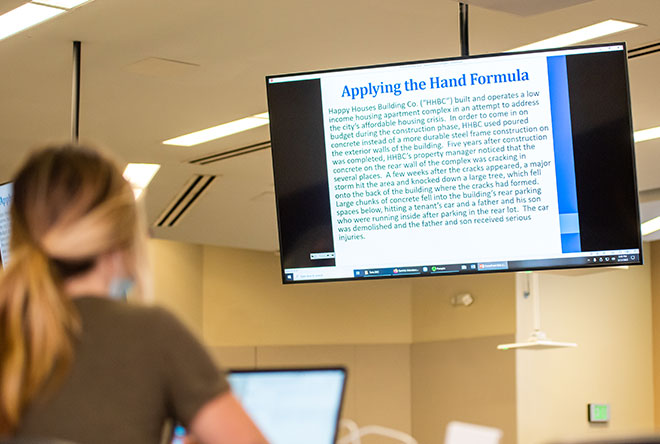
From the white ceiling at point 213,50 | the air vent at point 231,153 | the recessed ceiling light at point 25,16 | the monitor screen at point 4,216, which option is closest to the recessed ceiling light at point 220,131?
the white ceiling at point 213,50

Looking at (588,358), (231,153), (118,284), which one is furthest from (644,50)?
(588,358)

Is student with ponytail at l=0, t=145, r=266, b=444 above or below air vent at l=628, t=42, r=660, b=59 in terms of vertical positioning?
below

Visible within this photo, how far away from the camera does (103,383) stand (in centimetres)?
157

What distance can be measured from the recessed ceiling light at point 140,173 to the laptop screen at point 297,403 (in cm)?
474

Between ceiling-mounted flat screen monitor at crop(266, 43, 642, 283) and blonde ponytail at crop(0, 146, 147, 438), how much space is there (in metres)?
1.56

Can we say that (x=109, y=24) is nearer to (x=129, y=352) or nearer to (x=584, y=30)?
(x=584, y=30)

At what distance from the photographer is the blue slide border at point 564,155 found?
9.96 ft

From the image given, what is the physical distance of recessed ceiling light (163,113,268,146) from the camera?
5.73m

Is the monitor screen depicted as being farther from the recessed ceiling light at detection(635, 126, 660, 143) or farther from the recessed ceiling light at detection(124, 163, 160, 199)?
the recessed ceiling light at detection(635, 126, 660, 143)

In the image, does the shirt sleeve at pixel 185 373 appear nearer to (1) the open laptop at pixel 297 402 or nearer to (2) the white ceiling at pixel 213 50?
(1) the open laptop at pixel 297 402

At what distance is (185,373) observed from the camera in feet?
5.15

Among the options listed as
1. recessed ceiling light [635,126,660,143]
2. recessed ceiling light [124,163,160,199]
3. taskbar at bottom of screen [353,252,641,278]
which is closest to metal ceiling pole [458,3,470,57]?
taskbar at bottom of screen [353,252,641,278]

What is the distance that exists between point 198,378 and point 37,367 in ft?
0.76

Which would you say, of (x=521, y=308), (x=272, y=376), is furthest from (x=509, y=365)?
(x=272, y=376)
